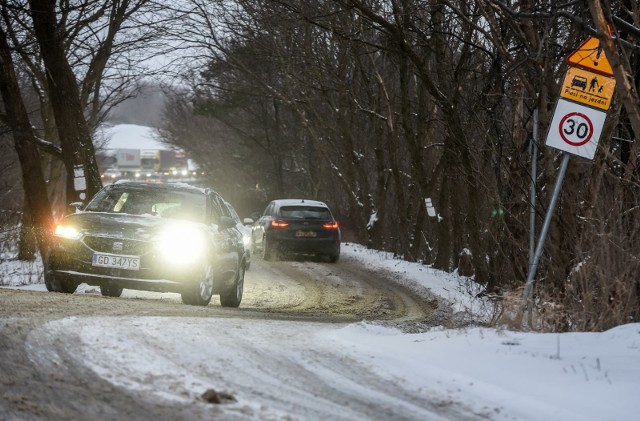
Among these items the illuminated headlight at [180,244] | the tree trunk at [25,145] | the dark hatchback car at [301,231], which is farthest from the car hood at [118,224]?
the dark hatchback car at [301,231]

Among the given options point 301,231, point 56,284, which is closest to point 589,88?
point 56,284

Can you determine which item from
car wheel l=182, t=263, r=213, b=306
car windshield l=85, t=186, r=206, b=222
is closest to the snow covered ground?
car wheel l=182, t=263, r=213, b=306

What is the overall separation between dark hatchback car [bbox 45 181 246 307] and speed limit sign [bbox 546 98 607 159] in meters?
4.83

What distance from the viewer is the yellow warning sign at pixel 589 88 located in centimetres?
936

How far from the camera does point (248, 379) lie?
5953 millimetres

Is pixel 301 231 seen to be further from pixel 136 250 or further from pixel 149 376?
pixel 149 376

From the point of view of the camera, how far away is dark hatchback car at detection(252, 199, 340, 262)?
25578mm

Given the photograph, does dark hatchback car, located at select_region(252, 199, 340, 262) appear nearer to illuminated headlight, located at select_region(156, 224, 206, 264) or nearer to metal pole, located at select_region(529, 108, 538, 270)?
illuminated headlight, located at select_region(156, 224, 206, 264)

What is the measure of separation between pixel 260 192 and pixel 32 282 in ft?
158

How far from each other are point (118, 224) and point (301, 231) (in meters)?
14.3

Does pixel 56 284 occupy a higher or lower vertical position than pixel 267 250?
higher

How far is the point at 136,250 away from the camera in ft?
37.4

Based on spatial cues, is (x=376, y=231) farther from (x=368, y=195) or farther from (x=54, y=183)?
(x=54, y=183)

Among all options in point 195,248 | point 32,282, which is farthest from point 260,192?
point 195,248
